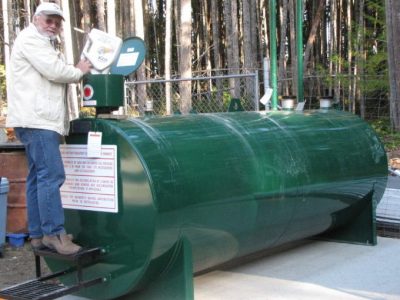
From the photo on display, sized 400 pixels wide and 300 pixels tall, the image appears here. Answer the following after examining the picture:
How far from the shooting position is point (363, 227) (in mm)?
5570

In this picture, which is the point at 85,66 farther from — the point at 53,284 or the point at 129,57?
the point at 53,284

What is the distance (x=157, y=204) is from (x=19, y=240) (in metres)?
3.29

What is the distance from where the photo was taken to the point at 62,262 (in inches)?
157

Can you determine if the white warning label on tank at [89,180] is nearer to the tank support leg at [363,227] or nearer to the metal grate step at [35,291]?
the metal grate step at [35,291]

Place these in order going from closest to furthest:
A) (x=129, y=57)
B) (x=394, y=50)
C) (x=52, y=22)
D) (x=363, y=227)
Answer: (x=52, y=22) < (x=129, y=57) < (x=363, y=227) < (x=394, y=50)

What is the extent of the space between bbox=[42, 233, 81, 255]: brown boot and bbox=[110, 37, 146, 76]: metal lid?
1.16 meters

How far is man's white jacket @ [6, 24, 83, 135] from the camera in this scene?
356 cm

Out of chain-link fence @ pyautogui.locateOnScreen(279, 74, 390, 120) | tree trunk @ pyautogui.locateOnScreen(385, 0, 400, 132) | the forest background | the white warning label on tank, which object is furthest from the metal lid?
chain-link fence @ pyautogui.locateOnScreen(279, 74, 390, 120)

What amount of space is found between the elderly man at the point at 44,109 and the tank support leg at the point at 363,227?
9.42ft

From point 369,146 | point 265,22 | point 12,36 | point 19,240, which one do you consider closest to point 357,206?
point 369,146

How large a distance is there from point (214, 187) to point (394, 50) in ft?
36.9

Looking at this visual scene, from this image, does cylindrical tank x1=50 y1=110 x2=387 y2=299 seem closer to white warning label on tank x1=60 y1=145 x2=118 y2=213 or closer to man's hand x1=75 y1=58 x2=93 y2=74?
white warning label on tank x1=60 y1=145 x2=118 y2=213

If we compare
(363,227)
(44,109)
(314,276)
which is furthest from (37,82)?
(363,227)

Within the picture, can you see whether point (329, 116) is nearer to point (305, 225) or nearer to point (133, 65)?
point (305, 225)
